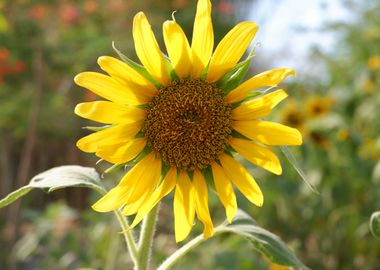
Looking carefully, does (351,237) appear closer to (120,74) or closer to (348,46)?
(120,74)

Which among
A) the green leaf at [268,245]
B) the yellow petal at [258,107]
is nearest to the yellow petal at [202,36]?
the yellow petal at [258,107]

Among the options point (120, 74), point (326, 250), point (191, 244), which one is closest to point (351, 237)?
point (326, 250)

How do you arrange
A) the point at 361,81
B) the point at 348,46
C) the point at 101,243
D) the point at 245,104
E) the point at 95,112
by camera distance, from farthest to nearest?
1. the point at 348,46
2. the point at 361,81
3. the point at 101,243
4. the point at 245,104
5. the point at 95,112

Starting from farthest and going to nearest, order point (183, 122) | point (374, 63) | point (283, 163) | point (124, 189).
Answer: point (374, 63), point (283, 163), point (183, 122), point (124, 189)

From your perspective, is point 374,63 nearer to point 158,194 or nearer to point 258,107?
point 258,107

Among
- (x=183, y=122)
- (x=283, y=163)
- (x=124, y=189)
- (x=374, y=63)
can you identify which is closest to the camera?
(x=124, y=189)

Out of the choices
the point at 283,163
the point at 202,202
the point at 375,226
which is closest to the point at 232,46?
the point at 202,202

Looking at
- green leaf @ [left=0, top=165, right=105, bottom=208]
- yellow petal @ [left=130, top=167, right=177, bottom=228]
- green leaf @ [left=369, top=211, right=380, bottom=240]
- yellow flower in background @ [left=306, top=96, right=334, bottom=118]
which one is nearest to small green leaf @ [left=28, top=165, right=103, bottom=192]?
green leaf @ [left=0, top=165, right=105, bottom=208]
